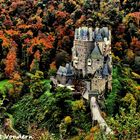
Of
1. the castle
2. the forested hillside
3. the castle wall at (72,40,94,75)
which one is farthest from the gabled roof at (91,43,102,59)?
the forested hillside

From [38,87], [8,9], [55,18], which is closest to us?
[38,87]

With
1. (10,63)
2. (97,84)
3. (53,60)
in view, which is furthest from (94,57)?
(10,63)

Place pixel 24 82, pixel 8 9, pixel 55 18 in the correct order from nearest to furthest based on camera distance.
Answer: pixel 24 82, pixel 55 18, pixel 8 9

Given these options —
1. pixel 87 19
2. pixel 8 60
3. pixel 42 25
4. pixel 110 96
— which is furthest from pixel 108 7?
pixel 110 96

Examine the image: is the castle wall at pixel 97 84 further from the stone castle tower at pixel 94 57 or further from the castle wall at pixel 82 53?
the castle wall at pixel 82 53

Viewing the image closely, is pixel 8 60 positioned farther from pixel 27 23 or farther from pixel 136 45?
pixel 136 45

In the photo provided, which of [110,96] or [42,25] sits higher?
[42,25]

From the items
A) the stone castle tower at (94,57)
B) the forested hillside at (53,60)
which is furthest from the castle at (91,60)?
the forested hillside at (53,60)
